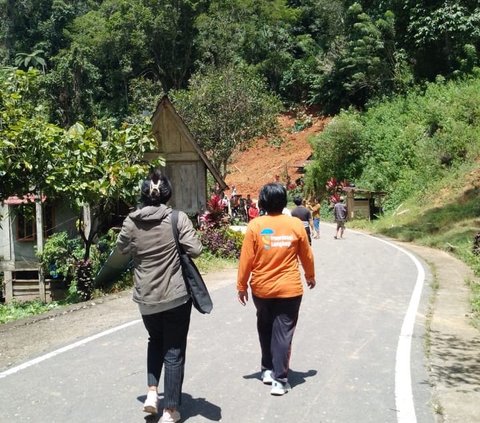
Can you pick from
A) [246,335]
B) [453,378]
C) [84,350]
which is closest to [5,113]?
[84,350]

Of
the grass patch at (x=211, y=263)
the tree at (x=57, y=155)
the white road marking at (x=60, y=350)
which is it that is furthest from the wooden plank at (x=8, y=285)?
the white road marking at (x=60, y=350)

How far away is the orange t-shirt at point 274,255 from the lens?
505 centimetres

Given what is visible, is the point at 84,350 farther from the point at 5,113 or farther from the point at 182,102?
the point at 182,102

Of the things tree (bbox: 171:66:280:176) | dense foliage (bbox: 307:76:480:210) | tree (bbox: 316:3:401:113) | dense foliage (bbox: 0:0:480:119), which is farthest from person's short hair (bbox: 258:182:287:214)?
tree (bbox: 316:3:401:113)

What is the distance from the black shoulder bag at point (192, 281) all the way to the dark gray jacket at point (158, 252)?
0.11ft

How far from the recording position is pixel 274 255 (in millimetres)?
5082

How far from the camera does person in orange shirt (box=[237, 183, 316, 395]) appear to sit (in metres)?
5.04

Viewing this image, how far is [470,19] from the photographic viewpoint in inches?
1325

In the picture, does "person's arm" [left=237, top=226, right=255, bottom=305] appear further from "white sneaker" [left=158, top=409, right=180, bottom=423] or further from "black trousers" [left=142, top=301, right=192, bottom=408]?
"white sneaker" [left=158, top=409, right=180, bottom=423]

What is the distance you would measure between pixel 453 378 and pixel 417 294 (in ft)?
16.5

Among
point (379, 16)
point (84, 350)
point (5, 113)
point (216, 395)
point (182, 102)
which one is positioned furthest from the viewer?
point (379, 16)

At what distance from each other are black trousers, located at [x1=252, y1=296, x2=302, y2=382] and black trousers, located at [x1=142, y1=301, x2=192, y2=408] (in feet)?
3.10

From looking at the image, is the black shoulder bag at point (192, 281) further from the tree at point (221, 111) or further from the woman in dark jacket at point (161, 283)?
the tree at point (221, 111)

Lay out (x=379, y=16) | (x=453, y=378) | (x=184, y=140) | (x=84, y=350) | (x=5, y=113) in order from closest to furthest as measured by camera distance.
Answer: (x=453, y=378) → (x=84, y=350) → (x=5, y=113) → (x=184, y=140) → (x=379, y=16)
